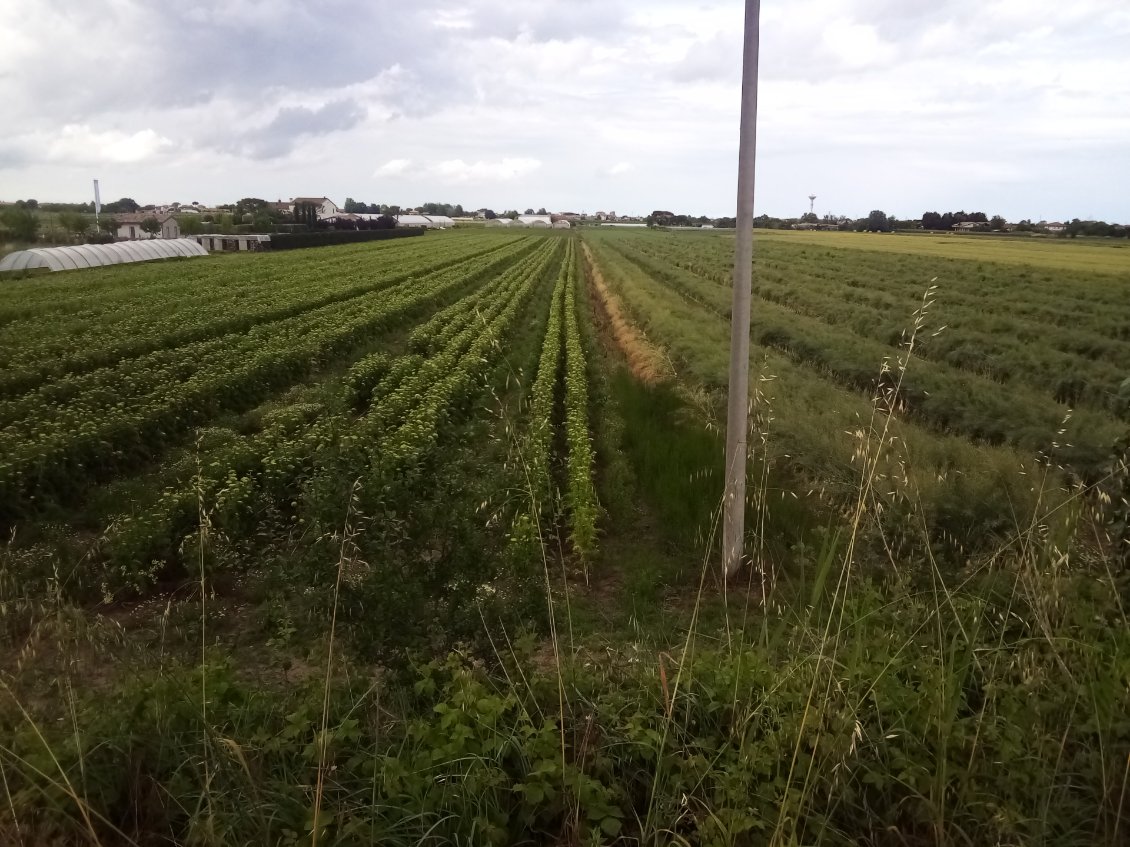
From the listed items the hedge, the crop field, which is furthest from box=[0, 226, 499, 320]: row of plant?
the hedge

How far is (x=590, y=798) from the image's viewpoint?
2801mm

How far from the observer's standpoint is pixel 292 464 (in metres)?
9.26

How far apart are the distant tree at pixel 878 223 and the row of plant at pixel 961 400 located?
68653mm

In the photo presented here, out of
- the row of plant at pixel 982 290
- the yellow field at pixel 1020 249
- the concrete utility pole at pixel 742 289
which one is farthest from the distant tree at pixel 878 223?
the concrete utility pole at pixel 742 289

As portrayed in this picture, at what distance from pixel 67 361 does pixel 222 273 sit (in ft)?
73.1

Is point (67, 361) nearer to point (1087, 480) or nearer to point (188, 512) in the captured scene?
point (188, 512)

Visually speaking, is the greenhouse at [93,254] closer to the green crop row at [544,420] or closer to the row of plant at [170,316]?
the row of plant at [170,316]

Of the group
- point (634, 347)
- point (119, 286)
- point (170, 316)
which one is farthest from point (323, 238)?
point (634, 347)

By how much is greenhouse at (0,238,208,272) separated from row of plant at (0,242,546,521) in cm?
2384

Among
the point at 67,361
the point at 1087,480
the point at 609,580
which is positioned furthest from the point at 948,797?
the point at 67,361

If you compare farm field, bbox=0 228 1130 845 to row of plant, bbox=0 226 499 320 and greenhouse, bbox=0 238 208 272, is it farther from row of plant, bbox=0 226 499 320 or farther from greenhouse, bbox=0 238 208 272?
greenhouse, bbox=0 238 208 272

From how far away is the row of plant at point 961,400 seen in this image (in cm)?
1044

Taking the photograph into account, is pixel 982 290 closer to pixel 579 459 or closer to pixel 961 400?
pixel 961 400

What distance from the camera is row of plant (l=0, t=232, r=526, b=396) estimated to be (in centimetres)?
1545
